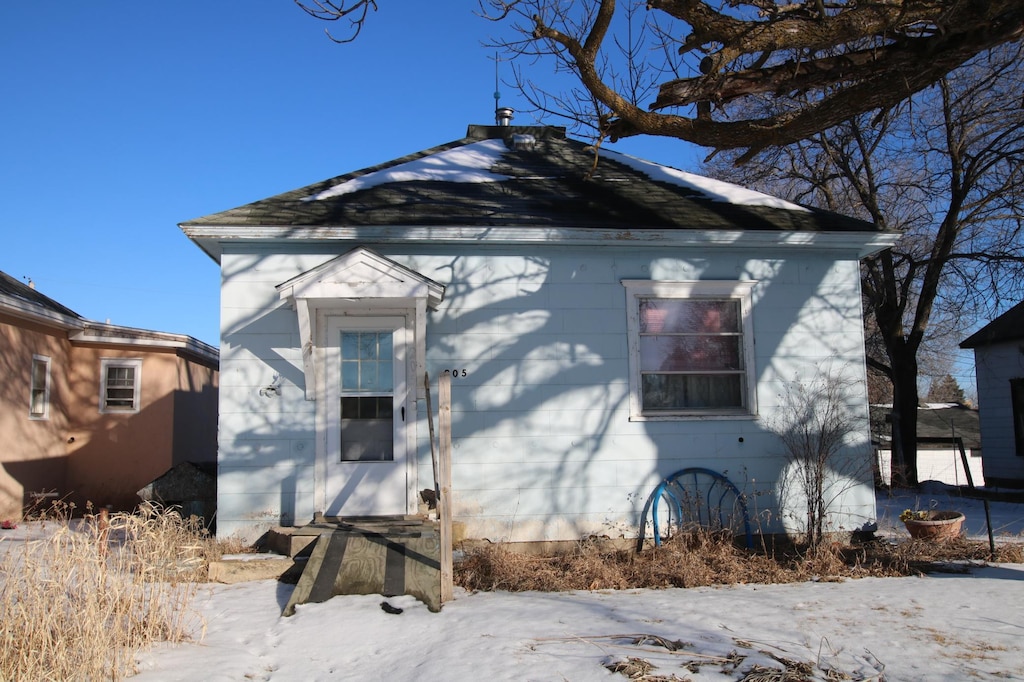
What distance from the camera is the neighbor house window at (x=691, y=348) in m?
9.02

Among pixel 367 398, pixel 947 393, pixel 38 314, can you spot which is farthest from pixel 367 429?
pixel 947 393

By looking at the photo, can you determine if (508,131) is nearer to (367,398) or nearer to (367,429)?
(367,398)

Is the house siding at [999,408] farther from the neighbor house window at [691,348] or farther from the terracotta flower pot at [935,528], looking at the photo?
the neighbor house window at [691,348]

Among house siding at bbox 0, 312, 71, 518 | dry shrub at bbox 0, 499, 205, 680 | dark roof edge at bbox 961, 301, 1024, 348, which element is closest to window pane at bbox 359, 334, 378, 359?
dry shrub at bbox 0, 499, 205, 680

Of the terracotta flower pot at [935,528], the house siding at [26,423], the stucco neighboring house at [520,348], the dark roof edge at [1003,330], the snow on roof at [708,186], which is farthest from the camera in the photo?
the dark roof edge at [1003,330]

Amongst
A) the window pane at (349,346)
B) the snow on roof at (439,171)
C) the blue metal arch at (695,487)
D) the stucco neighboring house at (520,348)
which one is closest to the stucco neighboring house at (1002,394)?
the stucco neighboring house at (520,348)

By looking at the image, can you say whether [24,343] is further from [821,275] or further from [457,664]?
[821,275]

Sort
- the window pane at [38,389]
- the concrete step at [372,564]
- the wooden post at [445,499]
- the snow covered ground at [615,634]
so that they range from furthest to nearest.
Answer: the window pane at [38,389]
the wooden post at [445,499]
the concrete step at [372,564]
the snow covered ground at [615,634]

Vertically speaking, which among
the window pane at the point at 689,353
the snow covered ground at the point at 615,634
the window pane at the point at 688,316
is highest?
the window pane at the point at 688,316

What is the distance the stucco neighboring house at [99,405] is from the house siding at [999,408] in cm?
1879

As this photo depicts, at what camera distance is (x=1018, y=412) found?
19.0 meters

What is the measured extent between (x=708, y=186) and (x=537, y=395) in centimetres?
392

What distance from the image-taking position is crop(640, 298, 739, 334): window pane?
9.12 metres

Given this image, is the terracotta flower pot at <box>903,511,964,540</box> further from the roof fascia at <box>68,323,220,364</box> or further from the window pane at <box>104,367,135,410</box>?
the window pane at <box>104,367,135,410</box>
